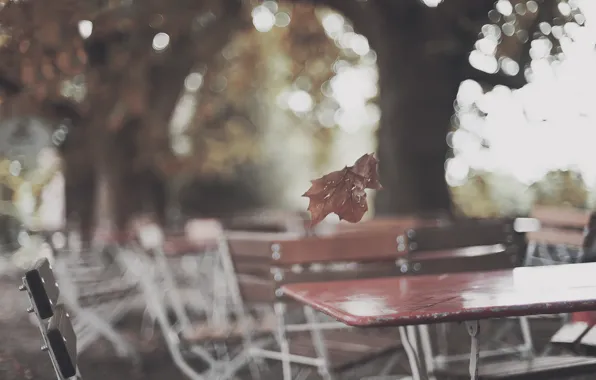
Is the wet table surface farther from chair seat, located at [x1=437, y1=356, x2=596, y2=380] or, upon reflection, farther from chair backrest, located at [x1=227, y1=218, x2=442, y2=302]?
chair backrest, located at [x1=227, y1=218, x2=442, y2=302]

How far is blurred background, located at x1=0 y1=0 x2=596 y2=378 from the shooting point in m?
5.08

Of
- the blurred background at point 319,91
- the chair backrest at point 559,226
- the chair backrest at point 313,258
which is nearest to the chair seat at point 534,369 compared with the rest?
the chair backrest at point 313,258

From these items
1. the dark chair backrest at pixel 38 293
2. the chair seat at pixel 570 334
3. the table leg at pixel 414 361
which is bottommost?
the chair seat at pixel 570 334

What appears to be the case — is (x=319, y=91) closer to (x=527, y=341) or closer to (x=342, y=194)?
(x=527, y=341)

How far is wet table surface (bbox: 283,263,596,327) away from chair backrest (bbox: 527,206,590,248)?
1.56m

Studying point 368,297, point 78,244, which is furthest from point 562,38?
point 78,244

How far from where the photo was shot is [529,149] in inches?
220

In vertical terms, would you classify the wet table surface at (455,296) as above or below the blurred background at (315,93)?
below

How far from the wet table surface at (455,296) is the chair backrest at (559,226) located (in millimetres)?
1564

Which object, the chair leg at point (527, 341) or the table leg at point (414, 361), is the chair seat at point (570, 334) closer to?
the chair leg at point (527, 341)

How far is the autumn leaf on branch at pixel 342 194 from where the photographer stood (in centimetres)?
256

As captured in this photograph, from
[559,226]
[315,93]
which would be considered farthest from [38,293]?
[315,93]

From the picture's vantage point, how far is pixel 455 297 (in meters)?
2.39

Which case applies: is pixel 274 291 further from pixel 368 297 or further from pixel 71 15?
pixel 71 15
